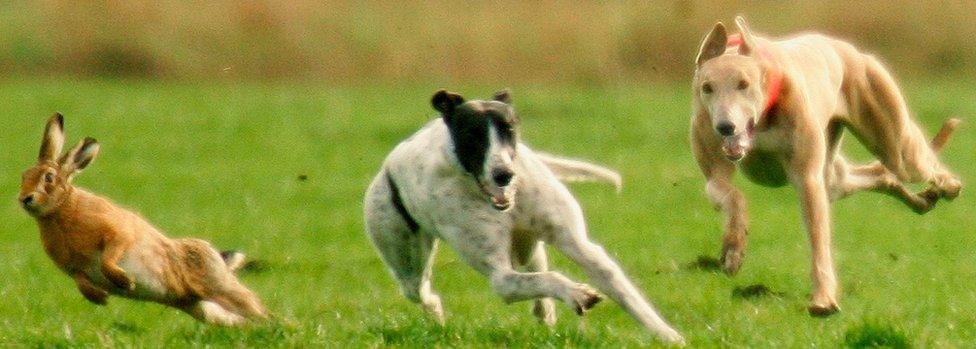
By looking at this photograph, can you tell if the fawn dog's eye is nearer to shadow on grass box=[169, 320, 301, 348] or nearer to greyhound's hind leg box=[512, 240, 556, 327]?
greyhound's hind leg box=[512, 240, 556, 327]

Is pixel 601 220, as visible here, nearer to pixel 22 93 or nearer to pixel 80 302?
pixel 80 302

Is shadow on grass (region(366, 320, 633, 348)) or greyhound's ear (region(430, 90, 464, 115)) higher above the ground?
greyhound's ear (region(430, 90, 464, 115))

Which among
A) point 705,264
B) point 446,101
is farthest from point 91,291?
point 705,264

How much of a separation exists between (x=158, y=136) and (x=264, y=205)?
17.8 ft

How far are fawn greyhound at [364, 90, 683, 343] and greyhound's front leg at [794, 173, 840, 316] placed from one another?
1.08 meters

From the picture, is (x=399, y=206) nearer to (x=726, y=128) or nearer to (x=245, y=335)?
(x=245, y=335)

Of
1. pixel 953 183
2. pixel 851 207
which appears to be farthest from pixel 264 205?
pixel 953 183

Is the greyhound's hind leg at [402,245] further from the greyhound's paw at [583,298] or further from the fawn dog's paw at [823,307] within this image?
the fawn dog's paw at [823,307]

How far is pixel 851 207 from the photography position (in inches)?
619

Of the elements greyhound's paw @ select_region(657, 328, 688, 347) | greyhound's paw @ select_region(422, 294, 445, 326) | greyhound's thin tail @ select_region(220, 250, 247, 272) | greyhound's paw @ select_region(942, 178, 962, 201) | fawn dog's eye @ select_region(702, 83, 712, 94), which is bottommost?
greyhound's paw @ select_region(942, 178, 962, 201)

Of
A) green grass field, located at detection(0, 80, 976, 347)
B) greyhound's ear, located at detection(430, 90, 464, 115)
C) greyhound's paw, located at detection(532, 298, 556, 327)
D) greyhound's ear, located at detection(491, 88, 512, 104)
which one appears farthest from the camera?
greyhound's paw, located at detection(532, 298, 556, 327)

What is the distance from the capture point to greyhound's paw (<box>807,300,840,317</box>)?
9.07 meters

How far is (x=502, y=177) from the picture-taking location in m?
8.27

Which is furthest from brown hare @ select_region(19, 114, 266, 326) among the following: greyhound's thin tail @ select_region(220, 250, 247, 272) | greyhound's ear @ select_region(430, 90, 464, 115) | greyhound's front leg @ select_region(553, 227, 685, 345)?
greyhound's front leg @ select_region(553, 227, 685, 345)
